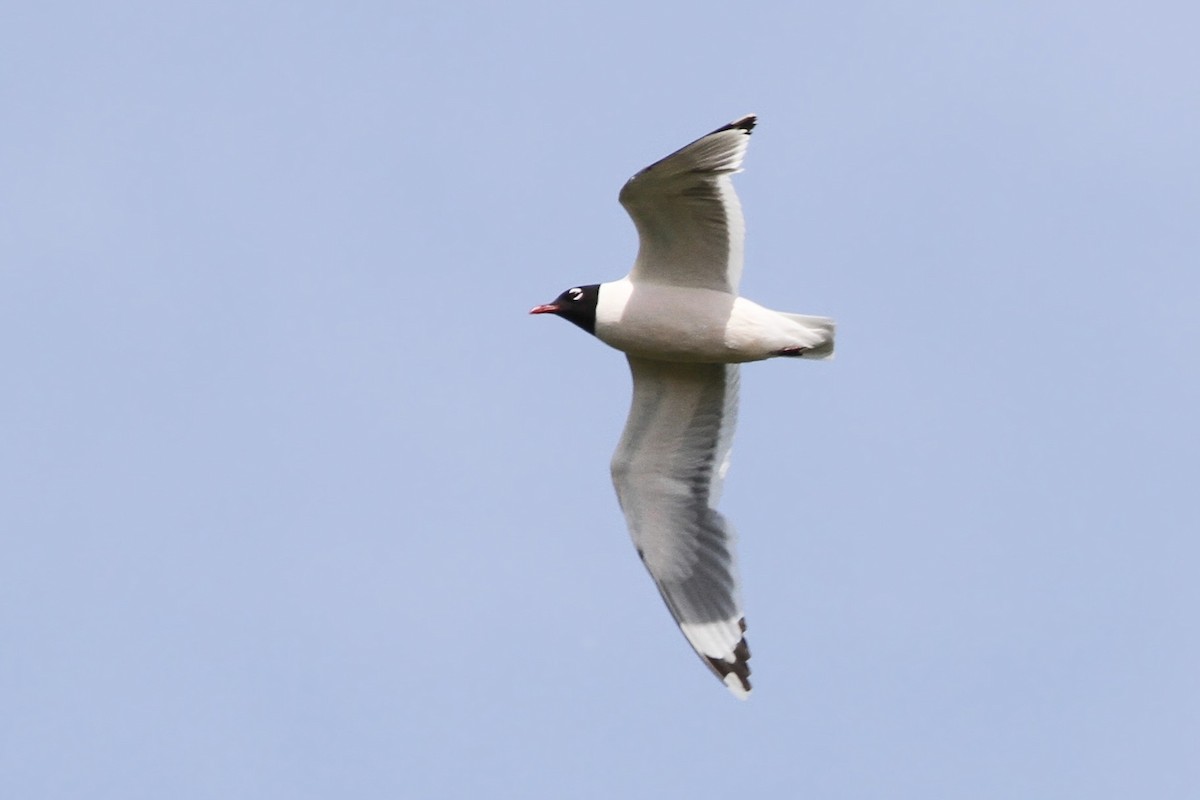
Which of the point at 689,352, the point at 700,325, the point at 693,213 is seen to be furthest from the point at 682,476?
the point at 693,213

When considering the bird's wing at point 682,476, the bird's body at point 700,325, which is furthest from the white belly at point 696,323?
the bird's wing at point 682,476

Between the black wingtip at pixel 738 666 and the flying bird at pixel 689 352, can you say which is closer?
the flying bird at pixel 689 352

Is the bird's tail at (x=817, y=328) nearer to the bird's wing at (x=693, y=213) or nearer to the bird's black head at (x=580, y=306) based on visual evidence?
the bird's wing at (x=693, y=213)

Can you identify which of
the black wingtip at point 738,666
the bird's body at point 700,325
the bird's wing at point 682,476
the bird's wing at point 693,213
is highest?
the bird's wing at point 693,213

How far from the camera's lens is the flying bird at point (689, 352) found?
13.9m

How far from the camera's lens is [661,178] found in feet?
44.8

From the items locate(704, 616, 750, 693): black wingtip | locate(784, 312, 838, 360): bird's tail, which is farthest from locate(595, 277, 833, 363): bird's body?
locate(704, 616, 750, 693): black wingtip

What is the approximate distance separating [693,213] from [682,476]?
2200 millimetres

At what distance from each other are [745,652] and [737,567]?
0.64 meters

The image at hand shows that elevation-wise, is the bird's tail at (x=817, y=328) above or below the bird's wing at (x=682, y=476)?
above

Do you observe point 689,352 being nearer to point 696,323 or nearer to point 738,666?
point 696,323

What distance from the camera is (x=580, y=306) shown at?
48.3 feet

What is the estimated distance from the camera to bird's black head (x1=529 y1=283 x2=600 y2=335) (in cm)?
1466

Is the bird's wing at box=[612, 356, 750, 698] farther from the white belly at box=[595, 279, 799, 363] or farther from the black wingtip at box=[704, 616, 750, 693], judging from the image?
the white belly at box=[595, 279, 799, 363]
